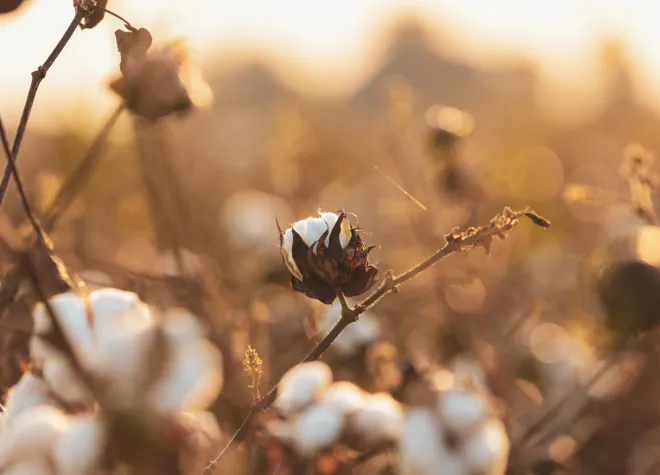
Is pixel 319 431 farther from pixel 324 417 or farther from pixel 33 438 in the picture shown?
pixel 33 438

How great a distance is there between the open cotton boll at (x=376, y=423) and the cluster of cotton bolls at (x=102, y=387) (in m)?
0.20

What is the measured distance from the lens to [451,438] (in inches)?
40.1

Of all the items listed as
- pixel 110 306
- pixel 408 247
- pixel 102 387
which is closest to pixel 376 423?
pixel 110 306

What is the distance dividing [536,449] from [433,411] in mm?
456

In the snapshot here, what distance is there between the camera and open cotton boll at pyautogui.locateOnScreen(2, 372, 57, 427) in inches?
31.2

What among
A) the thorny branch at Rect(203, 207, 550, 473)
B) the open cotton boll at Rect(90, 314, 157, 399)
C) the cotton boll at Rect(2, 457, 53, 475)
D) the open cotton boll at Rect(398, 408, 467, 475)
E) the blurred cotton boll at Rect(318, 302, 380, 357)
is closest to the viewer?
the open cotton boll at Rect(90, 314, 157, 399)

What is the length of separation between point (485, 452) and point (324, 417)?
0.59 ft

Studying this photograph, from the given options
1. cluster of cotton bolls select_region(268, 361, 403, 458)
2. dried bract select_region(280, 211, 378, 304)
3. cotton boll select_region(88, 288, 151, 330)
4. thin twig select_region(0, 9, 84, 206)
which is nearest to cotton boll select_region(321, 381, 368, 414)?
cluster of cotton bolls select_region(268, 361, 403, 458)

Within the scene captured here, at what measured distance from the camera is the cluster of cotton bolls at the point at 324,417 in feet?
3.11

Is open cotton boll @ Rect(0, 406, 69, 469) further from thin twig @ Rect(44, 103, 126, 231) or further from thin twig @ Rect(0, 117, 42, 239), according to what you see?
thin twig @ Rect(44, 103, 126, 231)

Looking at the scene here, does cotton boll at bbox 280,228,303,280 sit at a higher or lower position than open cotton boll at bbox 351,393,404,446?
higher

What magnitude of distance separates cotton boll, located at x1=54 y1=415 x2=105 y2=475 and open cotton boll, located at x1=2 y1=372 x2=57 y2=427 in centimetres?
12

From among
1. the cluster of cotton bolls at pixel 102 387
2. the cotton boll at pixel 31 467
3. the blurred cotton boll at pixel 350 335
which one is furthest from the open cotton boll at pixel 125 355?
the blurred cotton boll at pixel 350 335

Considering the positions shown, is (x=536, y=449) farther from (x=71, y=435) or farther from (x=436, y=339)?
(x=71, y=435)
